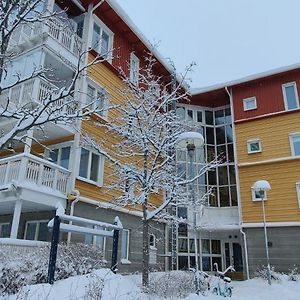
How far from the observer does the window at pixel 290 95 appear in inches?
795

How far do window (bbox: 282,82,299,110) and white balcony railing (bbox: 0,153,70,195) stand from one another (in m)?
14.1

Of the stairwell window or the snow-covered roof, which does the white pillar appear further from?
the snow-covered roof

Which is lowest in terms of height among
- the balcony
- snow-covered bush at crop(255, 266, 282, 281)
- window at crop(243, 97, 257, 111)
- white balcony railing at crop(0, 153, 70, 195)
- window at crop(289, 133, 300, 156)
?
snow-covered bush at crop(255, 266, 282, 281)

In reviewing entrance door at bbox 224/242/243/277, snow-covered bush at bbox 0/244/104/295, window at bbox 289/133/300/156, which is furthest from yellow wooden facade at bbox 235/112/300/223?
snow-covered bush at bbox 0/244/104/295

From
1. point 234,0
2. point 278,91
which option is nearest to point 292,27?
point 234,0

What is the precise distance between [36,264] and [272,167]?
49.2 ft

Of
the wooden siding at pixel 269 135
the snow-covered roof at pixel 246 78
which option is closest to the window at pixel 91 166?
the wooden siding at pixel 269 135

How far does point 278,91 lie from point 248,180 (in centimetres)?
582

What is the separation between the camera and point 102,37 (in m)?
17.3

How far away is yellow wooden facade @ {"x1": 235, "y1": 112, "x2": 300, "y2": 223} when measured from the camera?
1861 cm

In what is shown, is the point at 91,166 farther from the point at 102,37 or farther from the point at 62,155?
the point at 102,37

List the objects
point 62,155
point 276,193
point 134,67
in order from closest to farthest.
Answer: point 62,155, point 276,193, point 134,67

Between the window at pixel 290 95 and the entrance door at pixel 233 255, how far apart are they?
29.7 ft

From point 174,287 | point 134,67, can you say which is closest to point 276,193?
point 134,67
